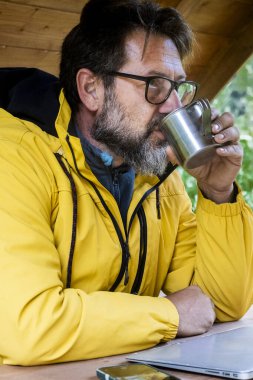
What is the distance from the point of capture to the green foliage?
189 inches

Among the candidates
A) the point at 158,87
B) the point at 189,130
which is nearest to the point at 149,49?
the point at 158,87

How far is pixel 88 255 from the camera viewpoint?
1.86 meters

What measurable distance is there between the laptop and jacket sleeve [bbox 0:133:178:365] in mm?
62

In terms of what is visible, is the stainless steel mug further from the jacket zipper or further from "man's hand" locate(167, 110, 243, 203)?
the jacket zipper

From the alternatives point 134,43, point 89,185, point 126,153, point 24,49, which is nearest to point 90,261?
point 89,185

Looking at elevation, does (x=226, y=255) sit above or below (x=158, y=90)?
below

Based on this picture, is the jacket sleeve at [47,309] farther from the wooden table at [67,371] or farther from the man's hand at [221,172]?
the man's hand at [221,172]

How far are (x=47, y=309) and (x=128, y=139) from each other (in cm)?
69

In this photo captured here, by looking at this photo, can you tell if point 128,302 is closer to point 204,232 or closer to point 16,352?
point 16,352

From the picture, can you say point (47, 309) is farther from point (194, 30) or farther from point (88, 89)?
point (194, 30)

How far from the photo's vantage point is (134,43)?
2074 millimetres

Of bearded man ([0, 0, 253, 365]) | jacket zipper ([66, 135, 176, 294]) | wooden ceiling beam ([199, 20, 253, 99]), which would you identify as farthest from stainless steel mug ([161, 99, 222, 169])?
wooden ceiling beam ([199, 20, 253, 99])

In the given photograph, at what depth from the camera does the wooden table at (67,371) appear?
1.40 metres

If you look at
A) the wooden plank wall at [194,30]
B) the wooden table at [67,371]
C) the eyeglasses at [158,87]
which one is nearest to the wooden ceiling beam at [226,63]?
the wooden plank wall at [194,30]
